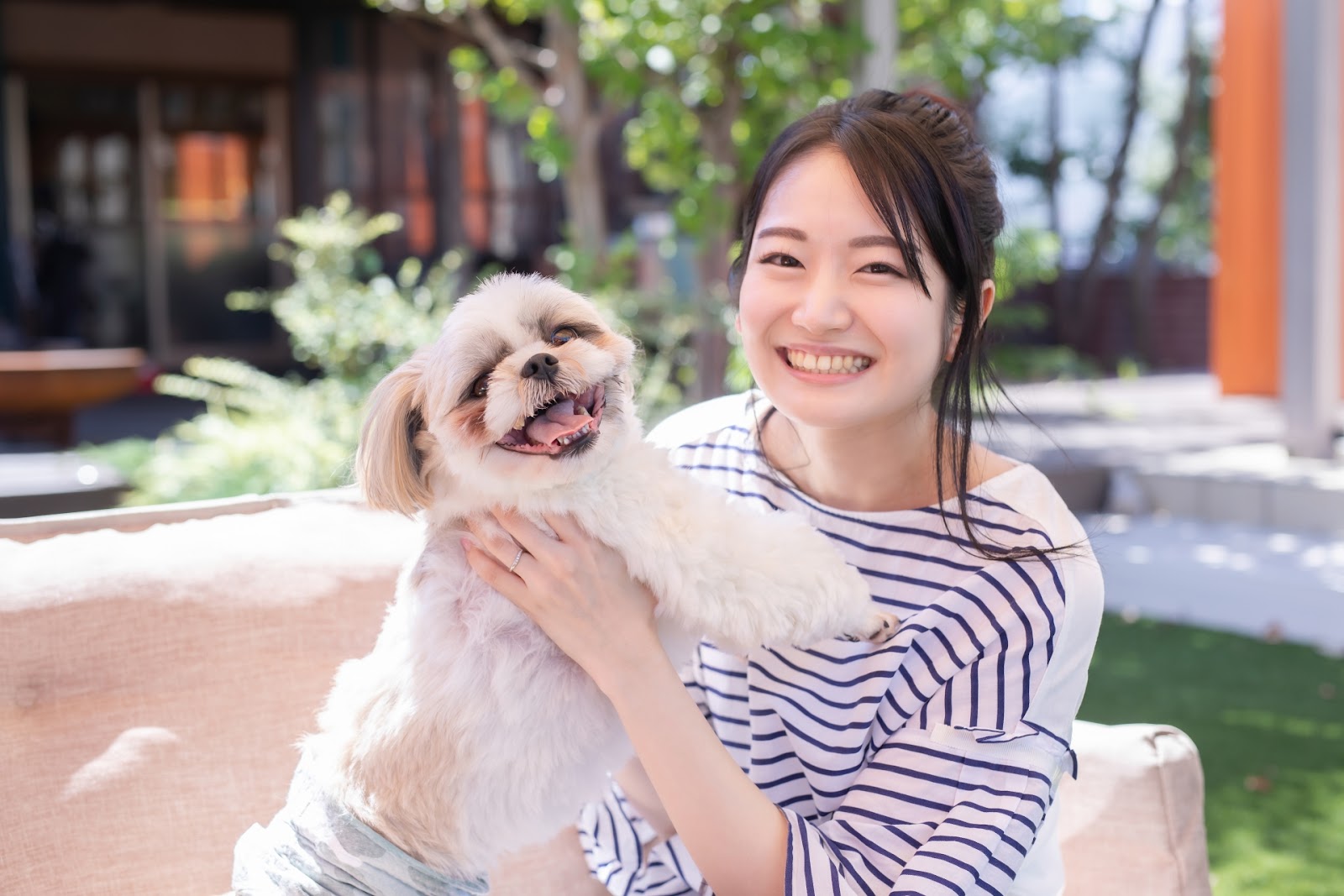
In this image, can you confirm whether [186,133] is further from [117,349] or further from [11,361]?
[11,361]

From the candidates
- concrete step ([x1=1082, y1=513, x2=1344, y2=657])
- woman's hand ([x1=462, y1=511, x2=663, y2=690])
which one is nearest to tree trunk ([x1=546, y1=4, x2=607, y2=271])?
concrete step ([x1=1082, y1=513, x2=1344, y2=657])

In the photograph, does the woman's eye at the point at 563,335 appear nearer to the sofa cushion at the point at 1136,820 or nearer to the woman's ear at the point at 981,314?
the woman's ear at the point at 981,314

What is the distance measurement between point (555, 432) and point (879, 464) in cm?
57

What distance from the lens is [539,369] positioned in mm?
1602

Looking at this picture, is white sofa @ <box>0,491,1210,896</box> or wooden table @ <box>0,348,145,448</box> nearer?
white sofa @ <box>0,491,1210,896</box>

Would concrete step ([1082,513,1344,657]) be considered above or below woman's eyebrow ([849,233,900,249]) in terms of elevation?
below

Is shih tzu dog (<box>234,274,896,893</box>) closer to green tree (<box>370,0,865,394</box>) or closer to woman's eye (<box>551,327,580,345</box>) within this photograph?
woman's eye (<box>551,327,580,345</box>)

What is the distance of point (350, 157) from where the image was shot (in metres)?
14.1

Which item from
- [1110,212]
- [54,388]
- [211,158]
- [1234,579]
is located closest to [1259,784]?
[1234,579]

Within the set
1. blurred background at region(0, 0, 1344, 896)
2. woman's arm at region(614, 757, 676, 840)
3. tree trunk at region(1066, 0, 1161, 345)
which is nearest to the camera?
woman's arm at region(614, 757, 676, 840)

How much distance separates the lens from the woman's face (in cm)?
168

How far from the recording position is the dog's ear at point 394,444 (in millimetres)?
1669

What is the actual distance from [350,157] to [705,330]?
9398mm

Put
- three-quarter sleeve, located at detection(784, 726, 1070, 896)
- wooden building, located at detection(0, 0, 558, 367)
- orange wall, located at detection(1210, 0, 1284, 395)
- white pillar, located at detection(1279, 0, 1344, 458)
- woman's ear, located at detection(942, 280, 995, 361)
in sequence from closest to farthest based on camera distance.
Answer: three-quarter sleeve, located at detection(784, 726, 1070, 896)
woman's ear, located at detection(942, 280, 995, 361)
white pillar, located at detection(1279, 0, 1344, 458)
orange wall, located at detection(1210, 0, 1284, 395)
wooden building, located at detection(0, 0, 558, 367)
